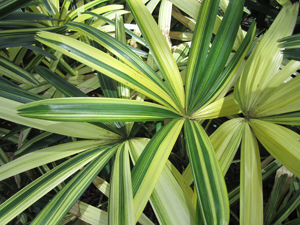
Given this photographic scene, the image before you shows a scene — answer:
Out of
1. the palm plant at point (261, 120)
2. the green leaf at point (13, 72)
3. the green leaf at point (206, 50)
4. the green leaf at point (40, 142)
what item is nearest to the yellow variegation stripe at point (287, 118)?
the palm plant at point (261, 120)

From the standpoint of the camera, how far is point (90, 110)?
0.40 meters

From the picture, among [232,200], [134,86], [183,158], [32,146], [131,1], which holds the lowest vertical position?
[232,200]

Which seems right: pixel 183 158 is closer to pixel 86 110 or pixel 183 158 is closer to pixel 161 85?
pixel 161 85

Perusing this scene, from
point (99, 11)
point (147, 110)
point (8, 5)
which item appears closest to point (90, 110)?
point (147, 110)

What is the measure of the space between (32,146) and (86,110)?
460 millimetres

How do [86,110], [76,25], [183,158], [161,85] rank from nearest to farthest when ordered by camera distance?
[86,110], [161,85], [76,25], [183,158]

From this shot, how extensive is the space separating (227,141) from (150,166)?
0.20 metres

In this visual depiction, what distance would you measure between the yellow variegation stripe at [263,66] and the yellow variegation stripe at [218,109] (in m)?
0.02

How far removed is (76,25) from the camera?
643 mm

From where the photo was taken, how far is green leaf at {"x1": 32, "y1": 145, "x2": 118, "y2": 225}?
42 centimetres

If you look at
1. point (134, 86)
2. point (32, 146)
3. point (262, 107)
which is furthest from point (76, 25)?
point (262, 107)

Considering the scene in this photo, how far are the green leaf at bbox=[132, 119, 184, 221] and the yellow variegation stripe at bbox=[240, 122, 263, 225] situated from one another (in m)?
0.16

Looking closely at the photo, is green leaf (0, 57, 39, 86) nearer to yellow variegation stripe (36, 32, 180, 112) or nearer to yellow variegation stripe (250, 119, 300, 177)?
yellow variegation stripe (36, 32, 180, 112)

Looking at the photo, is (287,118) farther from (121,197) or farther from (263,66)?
(121,197)
